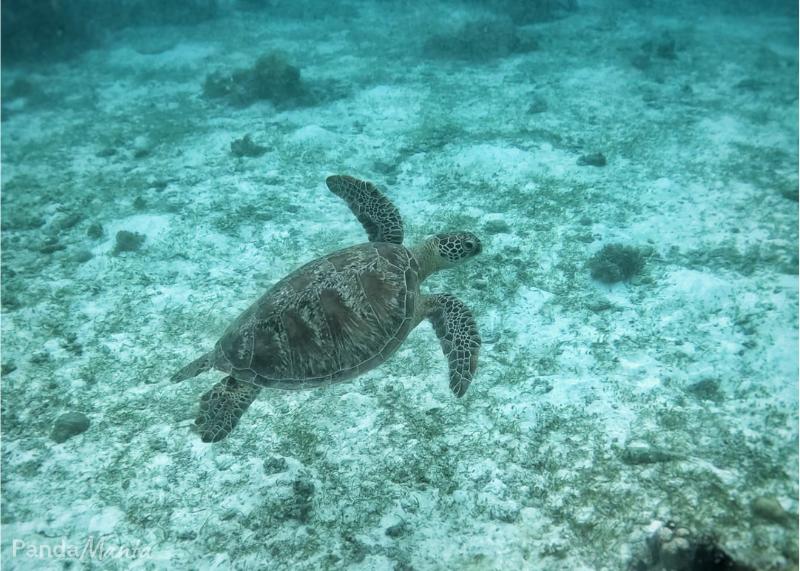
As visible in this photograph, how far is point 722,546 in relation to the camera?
2.46 meters

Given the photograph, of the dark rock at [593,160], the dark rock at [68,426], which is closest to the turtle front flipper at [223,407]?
the dark rock at [68,426]

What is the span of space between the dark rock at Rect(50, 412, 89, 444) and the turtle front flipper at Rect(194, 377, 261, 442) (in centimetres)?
98

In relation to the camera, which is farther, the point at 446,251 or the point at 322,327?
the point at 446,251

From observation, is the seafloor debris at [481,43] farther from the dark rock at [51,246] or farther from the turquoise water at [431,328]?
the dark rock at [51,246]

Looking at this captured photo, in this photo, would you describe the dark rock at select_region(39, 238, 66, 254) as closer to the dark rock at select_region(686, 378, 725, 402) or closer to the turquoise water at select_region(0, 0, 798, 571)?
the turquoise water at select_region(0, 0, 798, 571)

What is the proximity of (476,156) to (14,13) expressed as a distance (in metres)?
15.5

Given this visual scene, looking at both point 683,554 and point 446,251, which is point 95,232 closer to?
point 446,251

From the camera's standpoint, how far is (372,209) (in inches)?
192

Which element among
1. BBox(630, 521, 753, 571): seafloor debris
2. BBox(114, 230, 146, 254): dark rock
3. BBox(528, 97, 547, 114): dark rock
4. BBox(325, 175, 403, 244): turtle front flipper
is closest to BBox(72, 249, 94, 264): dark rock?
BBox(114, 230, 146, 254): dark rock

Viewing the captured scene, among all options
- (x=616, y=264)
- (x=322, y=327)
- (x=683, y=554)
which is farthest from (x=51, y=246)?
(x=683, y=554)

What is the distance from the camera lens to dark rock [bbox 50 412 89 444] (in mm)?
3562

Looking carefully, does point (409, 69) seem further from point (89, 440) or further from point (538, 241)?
point (89, 440)

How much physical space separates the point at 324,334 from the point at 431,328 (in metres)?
1.37

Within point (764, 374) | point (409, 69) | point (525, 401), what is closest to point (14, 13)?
point (409, 69)
